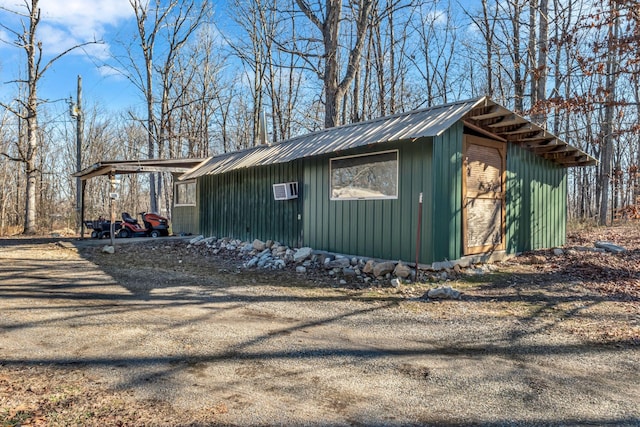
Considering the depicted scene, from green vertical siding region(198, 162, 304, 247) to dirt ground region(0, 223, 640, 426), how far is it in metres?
3.05

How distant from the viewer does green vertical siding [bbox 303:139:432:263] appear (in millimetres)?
6707

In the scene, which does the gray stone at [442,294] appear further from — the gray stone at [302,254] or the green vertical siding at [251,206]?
the green vertical siding at [251,206]

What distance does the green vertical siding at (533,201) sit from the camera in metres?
8.33

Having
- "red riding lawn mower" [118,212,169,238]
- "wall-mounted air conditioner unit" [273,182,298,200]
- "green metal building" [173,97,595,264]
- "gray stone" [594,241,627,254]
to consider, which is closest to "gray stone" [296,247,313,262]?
"green metal building" [173,97,595,264]

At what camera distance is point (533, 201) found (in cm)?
886

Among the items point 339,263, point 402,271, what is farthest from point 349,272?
point 402,271

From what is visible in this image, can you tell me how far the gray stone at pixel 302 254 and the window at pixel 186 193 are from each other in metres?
7.17

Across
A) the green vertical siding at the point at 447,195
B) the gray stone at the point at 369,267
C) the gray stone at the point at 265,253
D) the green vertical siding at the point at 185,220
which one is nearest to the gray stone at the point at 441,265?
the green vertical siding at the point at 447,195

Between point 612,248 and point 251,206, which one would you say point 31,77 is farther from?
point 612,248

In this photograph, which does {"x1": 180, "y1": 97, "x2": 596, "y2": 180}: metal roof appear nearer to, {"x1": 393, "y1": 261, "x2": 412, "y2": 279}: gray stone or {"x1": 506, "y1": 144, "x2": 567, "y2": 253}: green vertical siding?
{"x1": 506, "y1": 144, "x2": 567, "y2": 253}: green vertical siding

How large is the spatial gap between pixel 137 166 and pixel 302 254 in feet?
21.3

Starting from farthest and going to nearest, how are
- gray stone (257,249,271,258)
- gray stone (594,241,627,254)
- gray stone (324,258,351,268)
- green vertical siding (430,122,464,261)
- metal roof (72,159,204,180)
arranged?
metal roof (72,159,204,180), gray stone (257,249,271,258), gray stone (594,241,627,254), gray stone (324,258,351,268), green vertical siding (430,122,464,261)

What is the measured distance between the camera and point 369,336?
→ 3.90 m

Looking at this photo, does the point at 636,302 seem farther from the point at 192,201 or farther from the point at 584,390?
the point at 192,201
